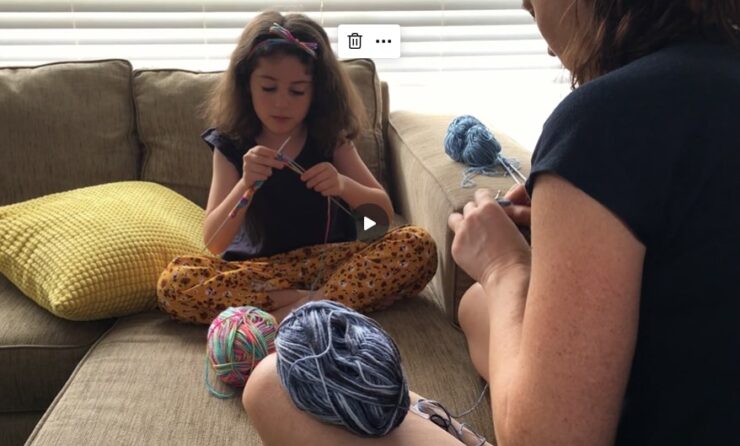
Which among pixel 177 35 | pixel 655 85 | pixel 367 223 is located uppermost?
pixel 655 85

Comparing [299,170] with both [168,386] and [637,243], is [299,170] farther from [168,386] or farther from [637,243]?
[637,243]

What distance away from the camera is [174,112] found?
6.17ft

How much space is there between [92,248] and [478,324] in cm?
79

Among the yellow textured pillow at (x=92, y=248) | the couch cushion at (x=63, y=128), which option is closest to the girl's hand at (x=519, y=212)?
the yellow textured pillow at (x=92, y=248)

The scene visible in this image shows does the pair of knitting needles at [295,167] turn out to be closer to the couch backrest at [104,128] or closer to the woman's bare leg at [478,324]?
the couch backrest at [104,128]

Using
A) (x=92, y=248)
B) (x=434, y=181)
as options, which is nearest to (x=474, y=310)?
(x=434, y=181)

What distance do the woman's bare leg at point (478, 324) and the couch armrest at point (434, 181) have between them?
23 centimetres

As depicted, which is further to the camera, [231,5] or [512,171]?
[231,5]

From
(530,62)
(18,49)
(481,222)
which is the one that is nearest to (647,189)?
(481,222)

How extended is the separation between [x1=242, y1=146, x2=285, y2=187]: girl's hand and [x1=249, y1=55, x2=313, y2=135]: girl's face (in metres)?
0.11

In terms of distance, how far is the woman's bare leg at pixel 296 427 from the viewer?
0.80 meters

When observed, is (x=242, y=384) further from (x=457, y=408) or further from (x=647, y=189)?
(x=647, y=189)

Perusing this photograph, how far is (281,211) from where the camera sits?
1634 millimetres

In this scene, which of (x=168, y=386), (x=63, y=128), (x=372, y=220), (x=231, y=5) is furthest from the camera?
(x=231, y=5)
